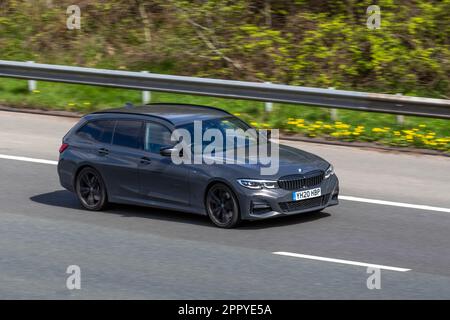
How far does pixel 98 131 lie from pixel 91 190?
873 millimetres

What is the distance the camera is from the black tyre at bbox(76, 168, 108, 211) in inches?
580

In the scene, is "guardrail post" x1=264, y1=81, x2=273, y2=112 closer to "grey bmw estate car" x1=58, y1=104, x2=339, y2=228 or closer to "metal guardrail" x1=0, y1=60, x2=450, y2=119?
"metal guardrail" x1=0, y1=60, x2=450, y2=119

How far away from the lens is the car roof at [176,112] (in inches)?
567

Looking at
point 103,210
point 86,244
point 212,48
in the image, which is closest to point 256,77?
point 212,48

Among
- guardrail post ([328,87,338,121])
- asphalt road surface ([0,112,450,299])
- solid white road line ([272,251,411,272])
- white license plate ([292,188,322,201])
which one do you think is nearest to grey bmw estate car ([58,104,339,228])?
white license plate ([292,188,322,201])

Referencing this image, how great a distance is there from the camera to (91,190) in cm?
1486

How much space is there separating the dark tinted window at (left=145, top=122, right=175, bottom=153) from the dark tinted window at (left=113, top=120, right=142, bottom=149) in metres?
0.15

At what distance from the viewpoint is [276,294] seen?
1052 centimetres

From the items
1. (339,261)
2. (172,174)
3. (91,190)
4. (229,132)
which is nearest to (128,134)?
(91,190)

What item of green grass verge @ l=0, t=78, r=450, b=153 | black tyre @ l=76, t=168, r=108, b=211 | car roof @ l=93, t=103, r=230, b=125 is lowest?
green grass verge @ l=0, t=78, r=450, b=153

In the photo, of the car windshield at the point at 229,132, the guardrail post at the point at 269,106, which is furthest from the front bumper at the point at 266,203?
the guardrail post at the point at 269,106

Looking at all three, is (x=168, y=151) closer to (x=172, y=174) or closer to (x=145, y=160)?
(x=172, y=174)

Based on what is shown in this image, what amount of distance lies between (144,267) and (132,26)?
51.6ft
